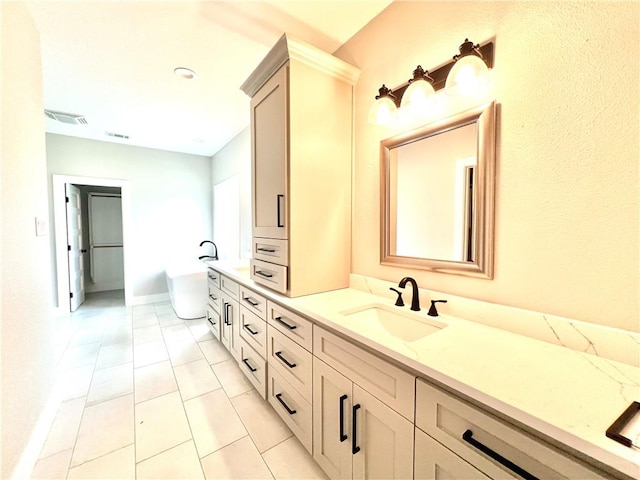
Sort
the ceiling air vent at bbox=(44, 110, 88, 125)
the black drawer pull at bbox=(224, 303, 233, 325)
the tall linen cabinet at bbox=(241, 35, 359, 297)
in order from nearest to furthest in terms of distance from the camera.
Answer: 1. the tall linen cabinet at bbox=(241, 35, 359, 297)
2. the black drawer pull at bbox=(224, 303, 233, 325)
3. the ceiling air vent at bbox=(44, 110, 88, 125)

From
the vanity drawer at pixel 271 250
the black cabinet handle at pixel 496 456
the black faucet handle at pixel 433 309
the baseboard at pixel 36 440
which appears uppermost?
the vanity drawer at pixel 271 250

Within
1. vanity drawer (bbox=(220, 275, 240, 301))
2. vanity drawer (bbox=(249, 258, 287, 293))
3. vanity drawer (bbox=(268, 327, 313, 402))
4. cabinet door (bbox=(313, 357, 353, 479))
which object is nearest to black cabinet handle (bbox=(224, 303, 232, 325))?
vanity drawer (bbox=(220, 275, 240, 301))

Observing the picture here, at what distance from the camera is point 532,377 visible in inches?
29.3

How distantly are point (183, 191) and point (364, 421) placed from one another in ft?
15.5

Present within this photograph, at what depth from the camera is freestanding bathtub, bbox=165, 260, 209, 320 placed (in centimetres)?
357

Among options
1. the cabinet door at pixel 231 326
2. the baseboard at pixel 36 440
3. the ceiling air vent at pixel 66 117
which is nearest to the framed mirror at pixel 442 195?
the cabinet door at pixel 231 326

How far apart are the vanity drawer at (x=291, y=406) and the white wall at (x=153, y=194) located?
3658mm

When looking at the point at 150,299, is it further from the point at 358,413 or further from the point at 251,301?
the point at 358,413

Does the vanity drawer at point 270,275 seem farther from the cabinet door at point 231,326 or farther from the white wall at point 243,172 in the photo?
the white wall at point 243,172

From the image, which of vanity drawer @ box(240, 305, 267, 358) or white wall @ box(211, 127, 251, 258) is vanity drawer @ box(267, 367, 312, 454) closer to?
vanity drawer @ box(240, 305, 267, 358)

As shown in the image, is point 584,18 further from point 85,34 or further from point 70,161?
point 70,161

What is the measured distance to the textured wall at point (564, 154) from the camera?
845 mm

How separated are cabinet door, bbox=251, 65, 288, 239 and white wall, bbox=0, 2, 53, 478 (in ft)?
4.16

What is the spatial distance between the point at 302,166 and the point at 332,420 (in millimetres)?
1389
